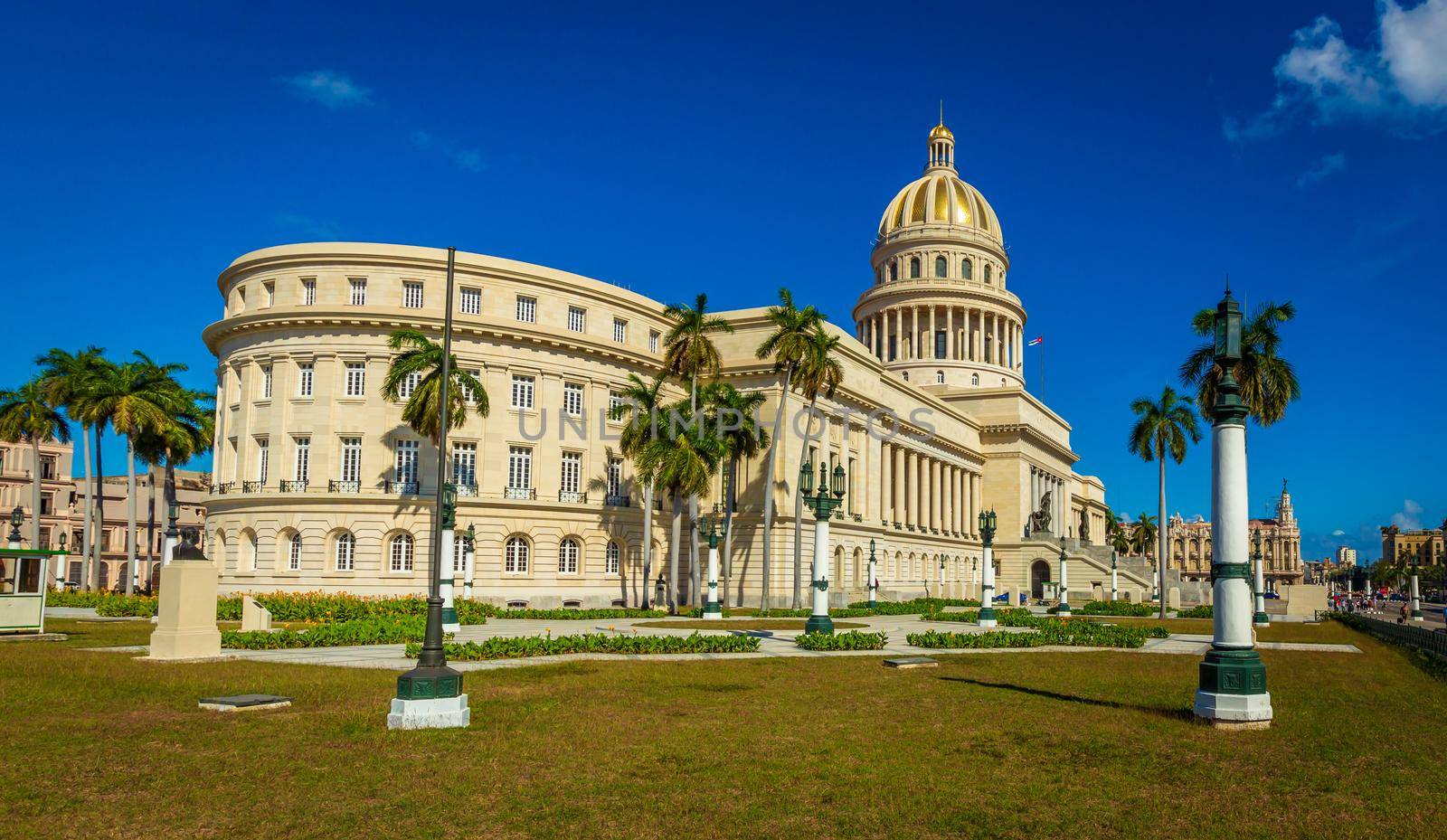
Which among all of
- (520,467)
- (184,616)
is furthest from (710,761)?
(520,467)

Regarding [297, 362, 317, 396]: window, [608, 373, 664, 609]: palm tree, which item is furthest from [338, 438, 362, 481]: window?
[608, 373, 664, 609]: palm tree

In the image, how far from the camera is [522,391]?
57.3m

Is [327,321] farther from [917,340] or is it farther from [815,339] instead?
[917,340]

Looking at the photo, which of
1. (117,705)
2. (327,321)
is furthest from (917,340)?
(117,705)

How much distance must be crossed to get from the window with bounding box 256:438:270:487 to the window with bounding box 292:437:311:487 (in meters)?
1.90

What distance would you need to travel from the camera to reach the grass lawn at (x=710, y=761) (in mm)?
9703

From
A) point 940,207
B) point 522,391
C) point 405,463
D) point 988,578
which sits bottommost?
point 988,578

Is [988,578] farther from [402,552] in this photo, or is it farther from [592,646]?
[402,552]

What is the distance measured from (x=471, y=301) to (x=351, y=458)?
1019 cm

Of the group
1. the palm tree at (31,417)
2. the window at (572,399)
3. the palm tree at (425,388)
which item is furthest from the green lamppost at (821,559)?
the palm tree at (31,417)

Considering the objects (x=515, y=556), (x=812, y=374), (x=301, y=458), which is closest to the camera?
(x=301, y=458)

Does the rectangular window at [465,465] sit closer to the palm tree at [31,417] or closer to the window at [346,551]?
the window at [346,551]

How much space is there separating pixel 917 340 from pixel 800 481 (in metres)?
51.9

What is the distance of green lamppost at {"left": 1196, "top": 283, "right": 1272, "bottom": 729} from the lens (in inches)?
603
